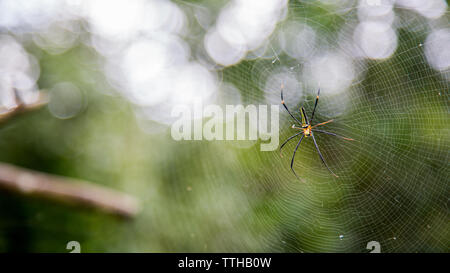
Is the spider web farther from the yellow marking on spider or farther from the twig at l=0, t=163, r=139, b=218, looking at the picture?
the twig at l=0, t=163, r=139, b=218

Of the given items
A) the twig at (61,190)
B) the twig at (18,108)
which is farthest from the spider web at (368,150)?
the twig at (18,108)

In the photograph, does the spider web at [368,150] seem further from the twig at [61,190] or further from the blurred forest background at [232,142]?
the twig at [61,190]

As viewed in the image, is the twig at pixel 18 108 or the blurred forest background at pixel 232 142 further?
the blurred forest background at pixel 232 142

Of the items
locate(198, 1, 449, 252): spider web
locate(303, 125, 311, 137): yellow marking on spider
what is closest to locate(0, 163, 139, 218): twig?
locate(198, 1, 449, 252): spider web
